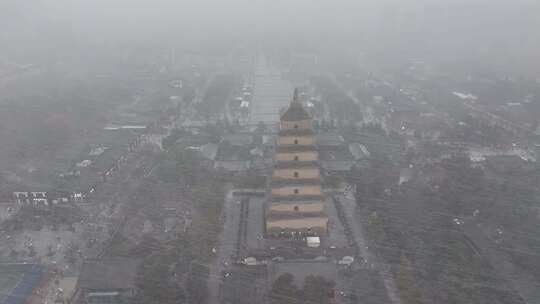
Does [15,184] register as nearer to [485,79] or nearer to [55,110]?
[55,110]

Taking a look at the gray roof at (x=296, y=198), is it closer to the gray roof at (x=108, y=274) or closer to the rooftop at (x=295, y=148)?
the rooftop at (x=295, y=148)

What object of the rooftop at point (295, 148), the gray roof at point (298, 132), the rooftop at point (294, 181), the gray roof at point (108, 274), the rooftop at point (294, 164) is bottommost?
the gray roof at point (108, 274)

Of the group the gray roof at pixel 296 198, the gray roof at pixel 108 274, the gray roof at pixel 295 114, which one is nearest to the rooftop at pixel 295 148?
the gray roof at pixel 295 114

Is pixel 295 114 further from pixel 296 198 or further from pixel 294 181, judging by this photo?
pixel 296 198

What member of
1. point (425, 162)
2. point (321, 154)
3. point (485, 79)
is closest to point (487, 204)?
point (425, 162)

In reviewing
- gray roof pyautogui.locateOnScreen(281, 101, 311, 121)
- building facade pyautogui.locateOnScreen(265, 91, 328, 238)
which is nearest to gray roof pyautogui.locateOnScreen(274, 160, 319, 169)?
building facade pyautogui.locateOnScreen(265, 91, 328, 238)
